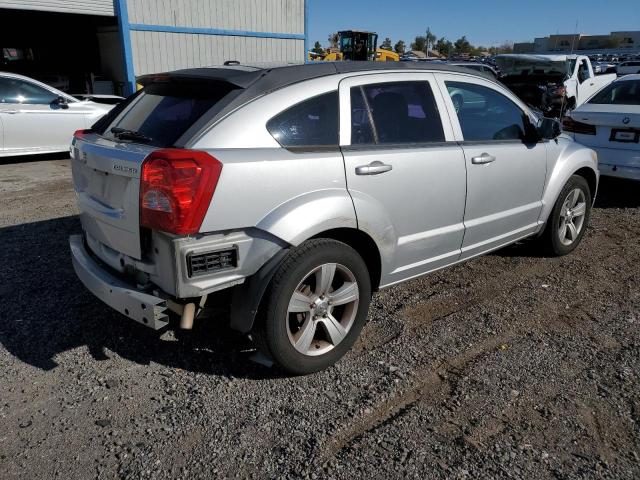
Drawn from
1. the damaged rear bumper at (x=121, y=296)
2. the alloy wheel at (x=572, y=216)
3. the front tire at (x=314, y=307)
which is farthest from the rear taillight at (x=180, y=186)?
the alloy wheel at (x=572, y=216)

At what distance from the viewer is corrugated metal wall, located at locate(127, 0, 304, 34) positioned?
45.1 ft

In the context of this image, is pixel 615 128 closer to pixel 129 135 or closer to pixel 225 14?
pixel 129 135

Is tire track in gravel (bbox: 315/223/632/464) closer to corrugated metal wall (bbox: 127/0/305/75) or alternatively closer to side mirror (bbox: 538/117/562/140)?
side mirror (bbox: 538/117/562/140)

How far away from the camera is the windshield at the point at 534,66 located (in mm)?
13953

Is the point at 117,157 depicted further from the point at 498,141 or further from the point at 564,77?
the point at 564,77

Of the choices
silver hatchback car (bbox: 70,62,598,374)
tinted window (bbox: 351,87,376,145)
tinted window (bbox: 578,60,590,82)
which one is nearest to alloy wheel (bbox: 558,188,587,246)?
silver hatchback car (bbox: 70,62,598,374)

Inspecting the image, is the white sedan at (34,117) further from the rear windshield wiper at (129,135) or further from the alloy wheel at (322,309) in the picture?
the alloy wheel at (322,309)

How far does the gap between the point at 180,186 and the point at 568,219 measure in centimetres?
401

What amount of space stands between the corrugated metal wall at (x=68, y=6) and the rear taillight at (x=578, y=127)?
1104 cm

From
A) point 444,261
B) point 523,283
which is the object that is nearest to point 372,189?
point 444,261

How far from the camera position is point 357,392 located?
301cm

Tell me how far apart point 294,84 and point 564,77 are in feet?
42.5

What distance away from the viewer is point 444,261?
3.88 m

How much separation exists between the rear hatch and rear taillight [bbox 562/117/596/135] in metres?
6.01
